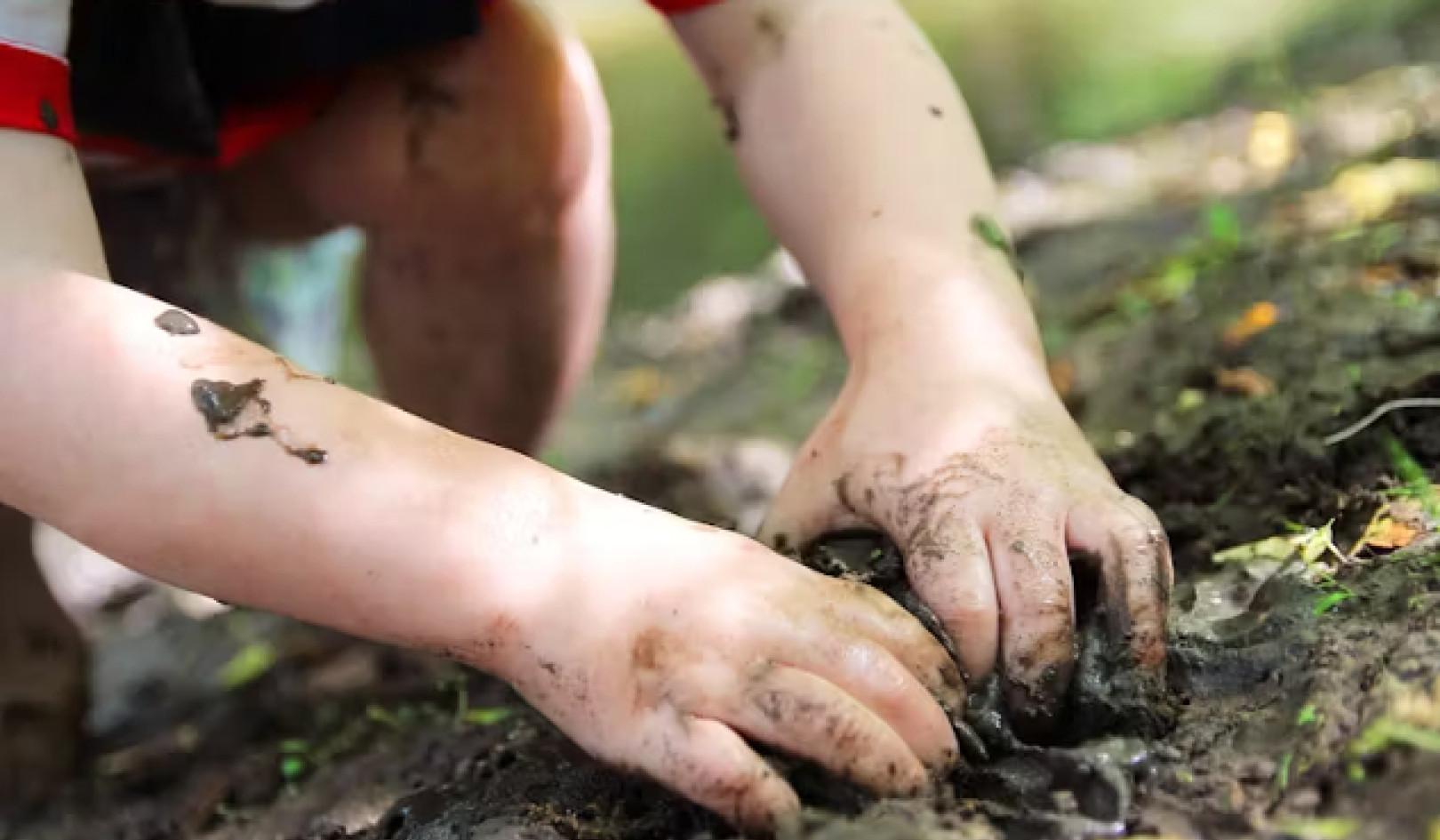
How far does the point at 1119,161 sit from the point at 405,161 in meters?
2.59

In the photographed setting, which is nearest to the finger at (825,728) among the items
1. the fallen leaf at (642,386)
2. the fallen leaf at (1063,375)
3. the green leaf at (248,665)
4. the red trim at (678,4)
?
the red trim at (678,4)

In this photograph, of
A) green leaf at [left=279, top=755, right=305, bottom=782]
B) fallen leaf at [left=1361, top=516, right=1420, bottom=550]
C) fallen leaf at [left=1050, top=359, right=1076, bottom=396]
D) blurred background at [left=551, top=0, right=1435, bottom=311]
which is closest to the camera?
fallen leaf at [left=1361, top=516, right=1420, bottom=550]

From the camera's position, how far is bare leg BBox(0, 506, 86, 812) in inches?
68.9

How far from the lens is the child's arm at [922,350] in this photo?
103 centimetres

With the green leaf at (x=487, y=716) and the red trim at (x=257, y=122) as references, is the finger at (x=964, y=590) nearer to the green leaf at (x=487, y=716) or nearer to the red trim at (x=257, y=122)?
the green leaf at (x=487, y=716)

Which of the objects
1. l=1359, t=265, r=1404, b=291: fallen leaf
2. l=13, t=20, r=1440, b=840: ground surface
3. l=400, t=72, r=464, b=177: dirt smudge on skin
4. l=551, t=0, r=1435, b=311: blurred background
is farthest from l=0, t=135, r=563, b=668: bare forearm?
l=551, t=0, r=1435, b=311: blurred background

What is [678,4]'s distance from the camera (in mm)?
1562

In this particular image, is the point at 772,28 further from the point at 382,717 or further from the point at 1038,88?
the point at 1038,88

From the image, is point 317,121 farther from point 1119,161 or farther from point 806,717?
point 1119,161

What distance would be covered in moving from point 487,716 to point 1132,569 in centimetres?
81

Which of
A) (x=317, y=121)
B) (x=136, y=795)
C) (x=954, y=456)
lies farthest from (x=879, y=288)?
(x=136, y=795)

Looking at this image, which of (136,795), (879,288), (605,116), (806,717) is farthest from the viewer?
(605,116)

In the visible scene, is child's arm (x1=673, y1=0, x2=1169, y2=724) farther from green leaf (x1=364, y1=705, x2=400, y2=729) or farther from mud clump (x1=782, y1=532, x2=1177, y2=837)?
green leaf (x1=364, y1=705, x2=400, y2=729)

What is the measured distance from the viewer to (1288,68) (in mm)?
4176
